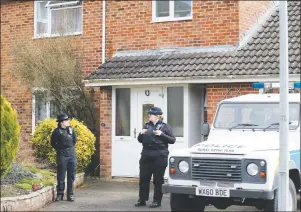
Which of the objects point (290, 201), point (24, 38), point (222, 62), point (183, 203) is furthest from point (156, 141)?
point (24, 38)

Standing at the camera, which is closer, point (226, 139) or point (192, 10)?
point (226, 139)

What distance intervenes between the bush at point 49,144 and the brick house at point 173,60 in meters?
0.96

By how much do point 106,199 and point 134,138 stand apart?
10.7ft

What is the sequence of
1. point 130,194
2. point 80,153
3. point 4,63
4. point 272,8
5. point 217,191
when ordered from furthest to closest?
point 4,63
point 272,8
point 80,153
point 130,194
point 217,191

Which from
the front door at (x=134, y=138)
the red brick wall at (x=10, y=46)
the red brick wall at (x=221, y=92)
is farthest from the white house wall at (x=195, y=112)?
the red brick wall at (x=10, y=46)

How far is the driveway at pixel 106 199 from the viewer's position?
11.2m

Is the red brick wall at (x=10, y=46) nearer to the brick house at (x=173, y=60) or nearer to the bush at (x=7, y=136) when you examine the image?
the brick house at (x=173, y=60)

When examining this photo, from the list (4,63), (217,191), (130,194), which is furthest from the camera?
(4,63)

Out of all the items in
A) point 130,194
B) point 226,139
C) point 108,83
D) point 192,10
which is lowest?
point 130,194

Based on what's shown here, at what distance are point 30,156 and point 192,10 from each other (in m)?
5.35

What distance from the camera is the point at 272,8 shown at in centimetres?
1661

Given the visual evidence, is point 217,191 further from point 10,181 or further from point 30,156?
point 30,156

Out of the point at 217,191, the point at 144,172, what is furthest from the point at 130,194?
the point at 217,191

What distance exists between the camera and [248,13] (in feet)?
50.4
